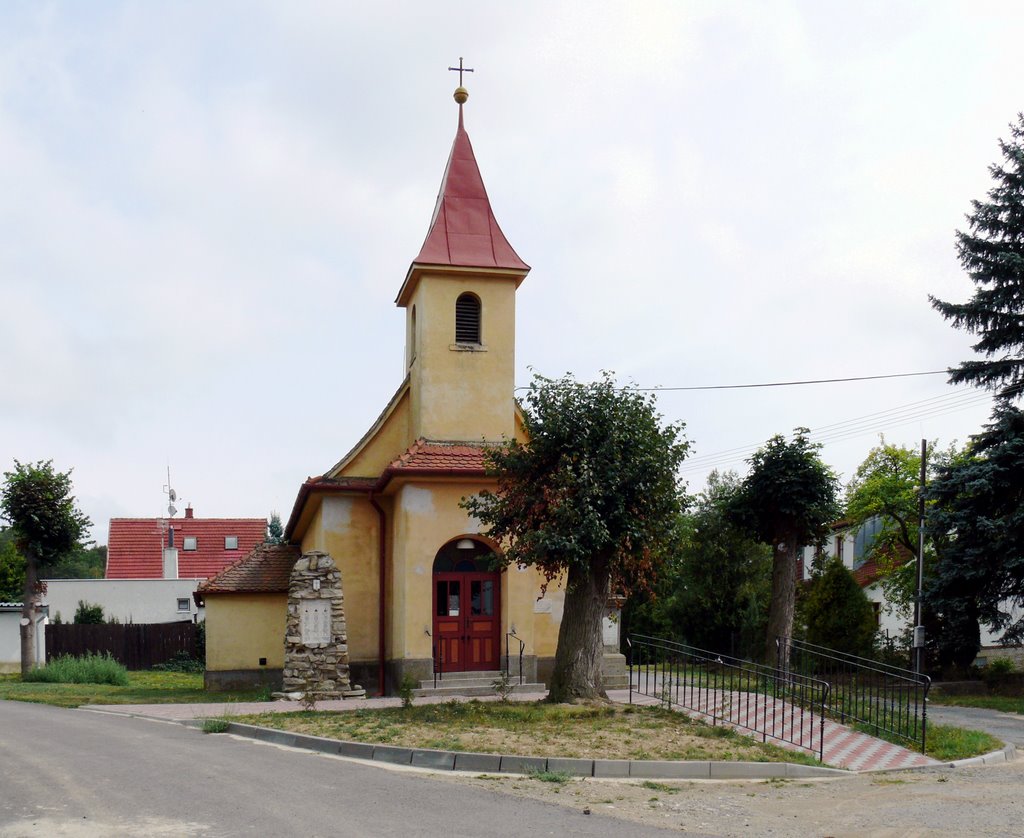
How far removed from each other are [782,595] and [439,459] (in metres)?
9.04

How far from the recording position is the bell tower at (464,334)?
23281mm

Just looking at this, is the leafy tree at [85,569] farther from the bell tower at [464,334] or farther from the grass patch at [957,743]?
the grass patch at [957,743]

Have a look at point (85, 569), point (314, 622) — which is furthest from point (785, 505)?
point (85, 569)

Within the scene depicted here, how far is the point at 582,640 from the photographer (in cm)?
1728

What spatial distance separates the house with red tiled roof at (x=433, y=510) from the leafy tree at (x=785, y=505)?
5621mm

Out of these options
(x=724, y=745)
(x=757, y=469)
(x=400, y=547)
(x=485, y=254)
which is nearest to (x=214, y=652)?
(x=400, y=547)

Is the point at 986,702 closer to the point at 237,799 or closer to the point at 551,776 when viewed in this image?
the point at 551,776

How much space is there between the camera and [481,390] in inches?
926

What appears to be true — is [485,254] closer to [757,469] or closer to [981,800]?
[757,469]

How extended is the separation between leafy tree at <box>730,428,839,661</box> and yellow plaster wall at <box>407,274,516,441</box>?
617cm

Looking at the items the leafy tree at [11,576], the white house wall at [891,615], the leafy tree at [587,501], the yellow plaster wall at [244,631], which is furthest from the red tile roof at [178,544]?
the leafy tree at [587,501]

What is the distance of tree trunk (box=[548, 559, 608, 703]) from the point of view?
56.3 ft

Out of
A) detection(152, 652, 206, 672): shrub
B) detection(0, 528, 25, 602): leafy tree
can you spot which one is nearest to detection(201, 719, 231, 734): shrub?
detection(152, 652, 206, 672): shrub

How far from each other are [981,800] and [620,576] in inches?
290
